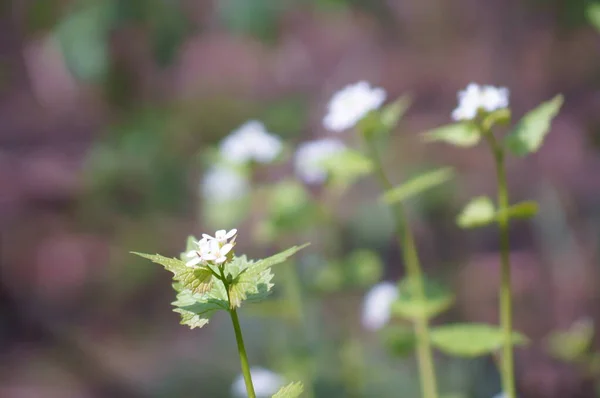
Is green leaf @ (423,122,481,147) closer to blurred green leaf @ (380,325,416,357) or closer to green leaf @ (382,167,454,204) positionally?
green leaf @ (382,167,454,204)

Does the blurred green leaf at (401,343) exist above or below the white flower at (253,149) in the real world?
below

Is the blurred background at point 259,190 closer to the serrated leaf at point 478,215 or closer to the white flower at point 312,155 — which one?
the white flower at point 312,155

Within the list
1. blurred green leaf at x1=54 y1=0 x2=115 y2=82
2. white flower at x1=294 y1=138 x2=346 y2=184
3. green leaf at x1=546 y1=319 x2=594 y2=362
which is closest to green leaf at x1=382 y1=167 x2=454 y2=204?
white flower at x1=294 y1=138 x2=346 y2=184

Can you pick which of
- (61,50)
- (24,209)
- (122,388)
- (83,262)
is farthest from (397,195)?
(24,209)

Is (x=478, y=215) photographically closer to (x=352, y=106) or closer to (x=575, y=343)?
(x=352, y=106)

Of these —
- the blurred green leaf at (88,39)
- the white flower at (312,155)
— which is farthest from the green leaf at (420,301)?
the blurred green leaf at (88,39)

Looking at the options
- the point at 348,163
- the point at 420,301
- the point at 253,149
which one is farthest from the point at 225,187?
the point at 420,301
